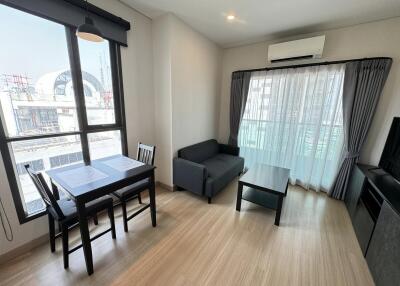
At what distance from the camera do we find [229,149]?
11.8 feet

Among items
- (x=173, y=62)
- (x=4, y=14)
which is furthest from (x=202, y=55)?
(x=4, y=14)

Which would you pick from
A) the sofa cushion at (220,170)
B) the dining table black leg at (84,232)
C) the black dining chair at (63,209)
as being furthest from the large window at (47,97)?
the sofa cushion at (220,170)

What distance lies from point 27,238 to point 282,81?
4094mm

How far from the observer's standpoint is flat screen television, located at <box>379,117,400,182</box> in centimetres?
181

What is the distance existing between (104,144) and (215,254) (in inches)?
78.2

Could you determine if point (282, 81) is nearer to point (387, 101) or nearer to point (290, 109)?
point (290, 109)

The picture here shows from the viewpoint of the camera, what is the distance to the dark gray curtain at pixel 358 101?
2230 mm

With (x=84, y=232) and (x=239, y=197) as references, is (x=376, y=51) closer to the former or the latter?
(x=239, y=197)

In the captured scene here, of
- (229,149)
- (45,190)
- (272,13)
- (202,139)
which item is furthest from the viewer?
(229,149)

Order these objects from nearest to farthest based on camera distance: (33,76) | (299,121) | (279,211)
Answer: (33,76)
(279,211)
(299,121)

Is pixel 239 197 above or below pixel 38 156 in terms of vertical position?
below

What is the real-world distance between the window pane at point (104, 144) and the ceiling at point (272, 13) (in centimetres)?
176

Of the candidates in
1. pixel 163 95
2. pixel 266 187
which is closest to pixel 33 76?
pixel 163 95

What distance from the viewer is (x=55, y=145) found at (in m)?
1.82
